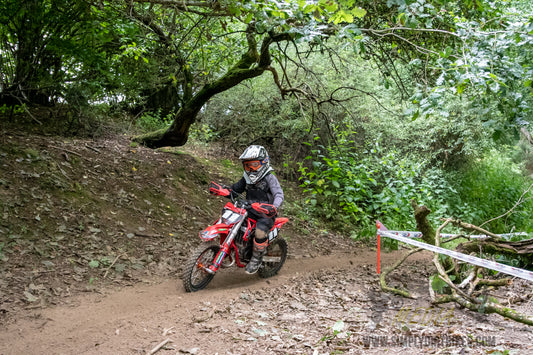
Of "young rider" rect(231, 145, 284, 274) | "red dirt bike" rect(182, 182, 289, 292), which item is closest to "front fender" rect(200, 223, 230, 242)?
"red dirt bike" rect(182, 182, 289, 292)

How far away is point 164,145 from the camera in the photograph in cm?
1023

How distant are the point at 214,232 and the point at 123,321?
160 centimetres

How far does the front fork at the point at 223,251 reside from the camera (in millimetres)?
5219

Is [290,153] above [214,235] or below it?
above

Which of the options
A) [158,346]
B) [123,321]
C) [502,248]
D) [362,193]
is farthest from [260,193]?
[362,193]

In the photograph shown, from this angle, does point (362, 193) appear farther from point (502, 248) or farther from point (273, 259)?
point (502, 248)

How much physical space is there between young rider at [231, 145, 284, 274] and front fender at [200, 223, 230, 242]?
1.57ft

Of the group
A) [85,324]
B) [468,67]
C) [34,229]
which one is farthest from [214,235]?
[468,67]

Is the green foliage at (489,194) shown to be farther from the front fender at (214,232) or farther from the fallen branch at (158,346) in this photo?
the fallen branch at (158,346)

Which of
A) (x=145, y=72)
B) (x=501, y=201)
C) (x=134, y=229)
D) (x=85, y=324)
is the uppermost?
(x=145, y=72)

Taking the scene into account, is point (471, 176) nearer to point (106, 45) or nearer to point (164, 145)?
point (164, 145)

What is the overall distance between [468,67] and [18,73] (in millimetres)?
8496

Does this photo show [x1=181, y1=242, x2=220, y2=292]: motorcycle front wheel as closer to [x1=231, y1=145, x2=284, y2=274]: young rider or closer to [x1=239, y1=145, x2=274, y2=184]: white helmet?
[x1=231, y1=145, x2=284, y2=274]: young rider

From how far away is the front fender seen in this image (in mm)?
5094
